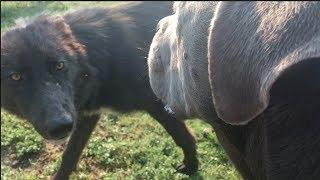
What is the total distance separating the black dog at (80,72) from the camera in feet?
11.6

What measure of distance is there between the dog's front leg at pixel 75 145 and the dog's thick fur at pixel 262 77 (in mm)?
2520

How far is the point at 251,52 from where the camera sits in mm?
1172

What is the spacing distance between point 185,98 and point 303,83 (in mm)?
671

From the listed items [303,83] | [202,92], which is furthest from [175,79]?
[303,83]

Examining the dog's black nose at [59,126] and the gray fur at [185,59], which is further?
the dog's black nose at [59,126]

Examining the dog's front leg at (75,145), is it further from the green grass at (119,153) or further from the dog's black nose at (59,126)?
the dog's black nose at (59,126)

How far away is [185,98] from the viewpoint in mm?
1921

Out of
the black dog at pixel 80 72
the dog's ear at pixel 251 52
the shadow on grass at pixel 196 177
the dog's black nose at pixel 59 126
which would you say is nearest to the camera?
the dog's ear at pixel 251 52

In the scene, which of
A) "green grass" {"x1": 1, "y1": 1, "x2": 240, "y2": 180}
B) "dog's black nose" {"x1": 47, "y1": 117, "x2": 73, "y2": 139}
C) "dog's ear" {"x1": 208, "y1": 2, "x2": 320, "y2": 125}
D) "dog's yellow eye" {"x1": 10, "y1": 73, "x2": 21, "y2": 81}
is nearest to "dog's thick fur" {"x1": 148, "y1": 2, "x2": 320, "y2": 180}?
"dog's ear" {"x1": 208, "y1": 2, "x2": 320, "y2": 125}

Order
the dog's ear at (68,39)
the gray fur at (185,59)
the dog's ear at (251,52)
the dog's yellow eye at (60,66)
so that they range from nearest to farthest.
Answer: the dog's ear at (251,52)
the gray fur at (185,59)
the dog's yellow eye at (60,66)
the dog's ear at (68,39)

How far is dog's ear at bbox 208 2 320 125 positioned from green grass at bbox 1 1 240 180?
9.29 feet

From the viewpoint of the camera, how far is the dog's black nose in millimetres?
3354

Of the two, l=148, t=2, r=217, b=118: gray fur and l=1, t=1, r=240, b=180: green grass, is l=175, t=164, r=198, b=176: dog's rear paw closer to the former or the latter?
l=1, t=1, r=240, b=180: green grass

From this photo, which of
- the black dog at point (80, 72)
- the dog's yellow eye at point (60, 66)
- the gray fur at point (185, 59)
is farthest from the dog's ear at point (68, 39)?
the gray fur at point (185, 59)
